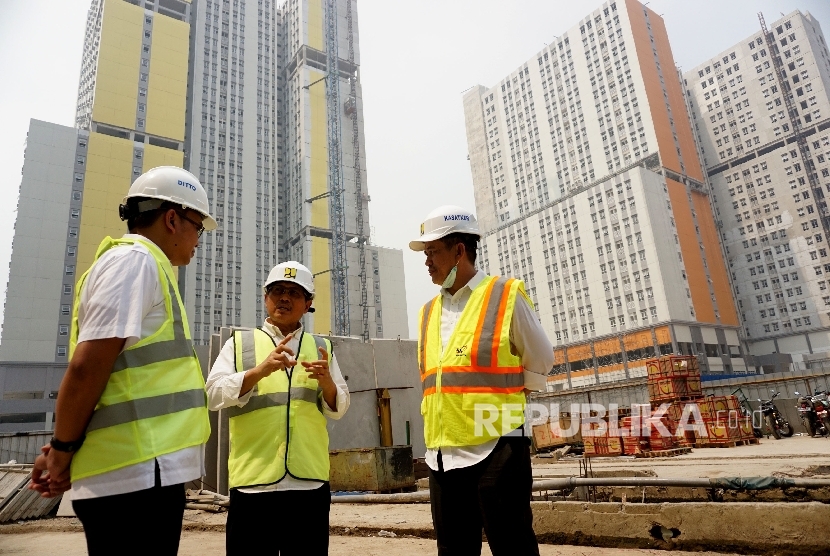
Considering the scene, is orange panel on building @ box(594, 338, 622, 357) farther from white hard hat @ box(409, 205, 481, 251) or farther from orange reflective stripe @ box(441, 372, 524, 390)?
orange reflective stripe @ box(441, 372, 524, 390)

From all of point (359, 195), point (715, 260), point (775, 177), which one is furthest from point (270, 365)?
point (775, 177)

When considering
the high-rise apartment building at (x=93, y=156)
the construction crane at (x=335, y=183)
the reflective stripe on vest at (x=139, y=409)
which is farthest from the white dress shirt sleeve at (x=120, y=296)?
the construction crane at (x=335, y=183)

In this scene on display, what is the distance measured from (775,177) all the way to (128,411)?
82.4 m

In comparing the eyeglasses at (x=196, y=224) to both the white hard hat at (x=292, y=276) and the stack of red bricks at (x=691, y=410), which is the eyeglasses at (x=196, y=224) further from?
the stack of red bricks at (x=691, y=410)

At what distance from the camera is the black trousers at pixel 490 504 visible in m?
1.93

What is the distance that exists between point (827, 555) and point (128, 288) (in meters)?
4.10

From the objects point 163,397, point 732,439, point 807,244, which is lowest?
point 732,439

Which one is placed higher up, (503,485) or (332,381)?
(332,381)

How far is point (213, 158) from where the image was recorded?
2438 inches

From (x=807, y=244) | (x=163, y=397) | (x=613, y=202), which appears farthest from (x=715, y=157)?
(x=163, y=397)

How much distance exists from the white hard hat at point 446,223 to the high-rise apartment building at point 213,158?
174 ft

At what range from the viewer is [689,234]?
6266 cm

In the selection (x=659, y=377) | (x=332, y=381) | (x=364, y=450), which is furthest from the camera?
(x=659, y=377)

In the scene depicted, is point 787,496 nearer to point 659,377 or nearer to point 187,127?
point 659,377
